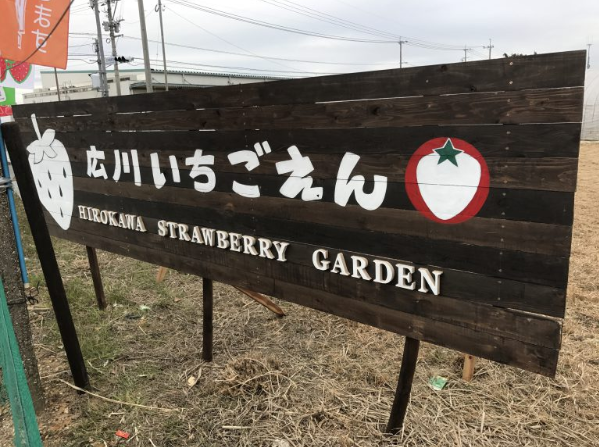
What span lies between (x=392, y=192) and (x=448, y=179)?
28cm

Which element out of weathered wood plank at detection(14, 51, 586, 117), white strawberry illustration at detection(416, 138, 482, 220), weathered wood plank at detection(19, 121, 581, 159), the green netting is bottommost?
the green netting

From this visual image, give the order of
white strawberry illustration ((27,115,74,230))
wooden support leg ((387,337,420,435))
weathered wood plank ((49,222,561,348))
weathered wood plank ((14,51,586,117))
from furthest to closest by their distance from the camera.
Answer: white strawberry illustration ((27,115,74,230))
wooden support leg ((387,337,420,435))
weathered wood plank ((49,222,561,348))
weathered wood plank ((14,51,586,117))

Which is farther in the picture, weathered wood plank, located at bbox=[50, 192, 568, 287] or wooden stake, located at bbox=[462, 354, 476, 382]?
wooden stake, located at bbox=[462, 354, 476, 382]

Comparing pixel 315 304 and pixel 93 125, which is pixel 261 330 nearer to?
pixel 315 304

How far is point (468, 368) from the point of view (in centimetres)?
300

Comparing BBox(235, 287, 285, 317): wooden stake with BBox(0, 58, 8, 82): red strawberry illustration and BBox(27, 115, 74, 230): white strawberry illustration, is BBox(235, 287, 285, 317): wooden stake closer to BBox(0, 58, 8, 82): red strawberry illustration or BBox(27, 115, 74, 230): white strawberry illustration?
BBox(27, 115, 74, 230): white strawberry illustration

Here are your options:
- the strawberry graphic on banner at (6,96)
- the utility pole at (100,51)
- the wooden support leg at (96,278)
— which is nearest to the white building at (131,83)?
the utility pole at (100,51)

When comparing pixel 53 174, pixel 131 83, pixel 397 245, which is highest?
pixel 131 83

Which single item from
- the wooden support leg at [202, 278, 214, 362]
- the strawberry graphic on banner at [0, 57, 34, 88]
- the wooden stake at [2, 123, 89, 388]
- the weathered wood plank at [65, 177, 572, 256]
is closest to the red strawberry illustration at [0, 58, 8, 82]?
the strawberry graphic on banner at [0, 57, 34, 88]

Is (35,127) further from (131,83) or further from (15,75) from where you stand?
(131,83)

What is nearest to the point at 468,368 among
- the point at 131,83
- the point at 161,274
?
the point at 161,274

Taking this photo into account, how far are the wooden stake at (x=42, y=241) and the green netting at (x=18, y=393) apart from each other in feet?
1.30

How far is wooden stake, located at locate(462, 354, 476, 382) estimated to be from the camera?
297 cm

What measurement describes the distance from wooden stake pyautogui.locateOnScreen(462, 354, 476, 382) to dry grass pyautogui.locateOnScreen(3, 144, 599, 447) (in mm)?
56
